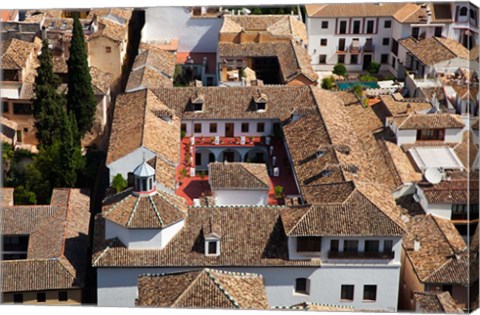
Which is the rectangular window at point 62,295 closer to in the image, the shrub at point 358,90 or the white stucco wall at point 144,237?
the white stucco wall at point 144,237

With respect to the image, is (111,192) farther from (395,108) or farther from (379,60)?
(379,60)

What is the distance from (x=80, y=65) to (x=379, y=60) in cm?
2111

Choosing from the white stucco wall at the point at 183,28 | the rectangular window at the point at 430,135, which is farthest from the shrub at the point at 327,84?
the rectangular window at the point at 430,135

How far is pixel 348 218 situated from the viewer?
1328 inches

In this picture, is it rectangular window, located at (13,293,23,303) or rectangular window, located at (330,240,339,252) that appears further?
rectangular window, located at (13,293,23,303)

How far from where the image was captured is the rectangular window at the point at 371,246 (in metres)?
33.7

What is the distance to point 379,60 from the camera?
58844 mm

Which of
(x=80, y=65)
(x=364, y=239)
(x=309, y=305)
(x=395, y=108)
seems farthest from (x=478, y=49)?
(x=80, y=65)

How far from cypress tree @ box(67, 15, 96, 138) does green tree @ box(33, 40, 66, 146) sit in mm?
1198

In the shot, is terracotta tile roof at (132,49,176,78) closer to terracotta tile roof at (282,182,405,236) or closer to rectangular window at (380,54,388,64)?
rectangular window at (380,54,388,64)

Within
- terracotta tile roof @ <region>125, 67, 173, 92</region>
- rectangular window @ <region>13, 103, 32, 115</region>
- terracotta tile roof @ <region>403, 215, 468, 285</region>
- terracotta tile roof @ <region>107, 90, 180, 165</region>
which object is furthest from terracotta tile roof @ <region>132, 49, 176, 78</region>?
terracotta tile roof @ <region>403, 215, 468, 285</region>

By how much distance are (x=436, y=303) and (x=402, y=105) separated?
16.9m

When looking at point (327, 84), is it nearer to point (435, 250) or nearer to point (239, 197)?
point (239, 197)

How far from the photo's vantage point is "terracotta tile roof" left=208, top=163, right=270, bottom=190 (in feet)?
126
